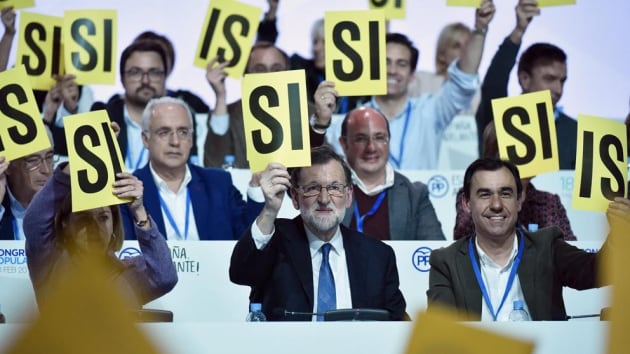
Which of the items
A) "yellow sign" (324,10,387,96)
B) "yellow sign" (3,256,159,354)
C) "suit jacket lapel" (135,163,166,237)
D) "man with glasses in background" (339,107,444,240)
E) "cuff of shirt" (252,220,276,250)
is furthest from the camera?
"man with glasses in background" (339,107,444,240)

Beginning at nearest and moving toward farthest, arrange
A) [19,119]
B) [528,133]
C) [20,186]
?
[19,119] → [528,133] → [20,186]

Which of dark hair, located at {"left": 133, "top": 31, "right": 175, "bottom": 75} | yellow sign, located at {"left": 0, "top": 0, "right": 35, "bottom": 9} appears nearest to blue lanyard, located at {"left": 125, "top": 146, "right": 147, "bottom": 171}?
dark hair, located at {"left": 133, "top": 31, "right": 175, "bottom": 75}

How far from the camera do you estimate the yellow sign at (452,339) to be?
3.00ft

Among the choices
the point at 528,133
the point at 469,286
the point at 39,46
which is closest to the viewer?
the point at 469,286

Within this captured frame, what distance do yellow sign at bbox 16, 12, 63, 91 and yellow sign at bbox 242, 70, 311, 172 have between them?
213 cm

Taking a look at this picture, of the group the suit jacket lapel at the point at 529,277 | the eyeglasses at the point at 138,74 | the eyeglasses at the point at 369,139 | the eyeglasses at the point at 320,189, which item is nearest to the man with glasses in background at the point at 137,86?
the eyeglasses at the point at 138,74

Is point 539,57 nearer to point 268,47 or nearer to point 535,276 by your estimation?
point 268,47

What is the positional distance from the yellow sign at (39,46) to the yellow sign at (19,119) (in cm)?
134

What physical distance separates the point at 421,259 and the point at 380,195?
610 mm

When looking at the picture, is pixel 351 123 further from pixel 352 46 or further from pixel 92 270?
pixel 92 270

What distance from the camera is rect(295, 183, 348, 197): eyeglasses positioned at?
4051mm

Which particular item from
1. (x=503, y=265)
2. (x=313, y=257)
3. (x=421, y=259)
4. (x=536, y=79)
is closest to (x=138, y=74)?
(x=536, y=79)

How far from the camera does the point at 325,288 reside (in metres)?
3.90

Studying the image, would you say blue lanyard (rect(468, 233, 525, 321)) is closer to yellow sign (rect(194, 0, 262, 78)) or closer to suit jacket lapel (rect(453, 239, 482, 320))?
suit jacket lapel (rect(453, 239, 482, 320))
